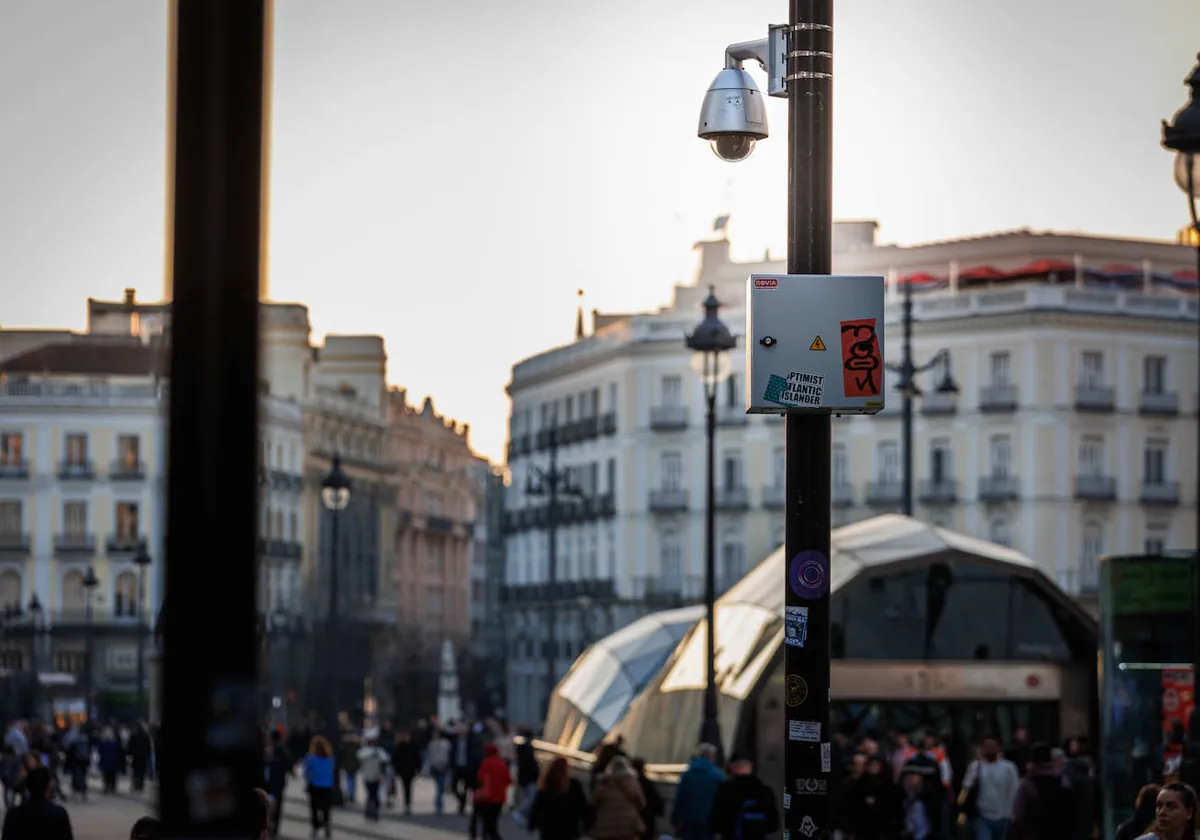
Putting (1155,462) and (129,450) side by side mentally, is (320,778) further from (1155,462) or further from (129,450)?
(129,450)

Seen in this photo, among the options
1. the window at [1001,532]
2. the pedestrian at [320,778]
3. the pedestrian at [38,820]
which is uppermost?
the window at [1001,532]

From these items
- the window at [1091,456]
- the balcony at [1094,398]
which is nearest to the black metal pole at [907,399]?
the balcony at [1094,398]

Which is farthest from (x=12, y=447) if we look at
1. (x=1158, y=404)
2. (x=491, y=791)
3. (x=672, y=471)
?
(x=491, y=791)

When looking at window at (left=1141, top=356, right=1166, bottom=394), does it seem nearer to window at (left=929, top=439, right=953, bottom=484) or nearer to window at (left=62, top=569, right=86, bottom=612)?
window at (left=929, top=439, right=953, bottom=484)

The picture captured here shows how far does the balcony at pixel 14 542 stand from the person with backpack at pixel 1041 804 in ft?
328

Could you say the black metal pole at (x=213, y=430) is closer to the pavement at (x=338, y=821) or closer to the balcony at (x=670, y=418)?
the pavement at (x=338, y=821)

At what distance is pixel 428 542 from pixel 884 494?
2457 inches

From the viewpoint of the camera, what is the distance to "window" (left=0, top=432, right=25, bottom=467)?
11669cm

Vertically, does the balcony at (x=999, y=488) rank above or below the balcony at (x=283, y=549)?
above

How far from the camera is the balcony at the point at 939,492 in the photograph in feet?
310

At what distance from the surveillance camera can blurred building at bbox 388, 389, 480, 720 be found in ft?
415

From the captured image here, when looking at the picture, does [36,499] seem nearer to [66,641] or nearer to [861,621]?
[66,641]

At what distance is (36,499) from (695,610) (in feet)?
252

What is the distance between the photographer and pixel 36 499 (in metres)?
116
